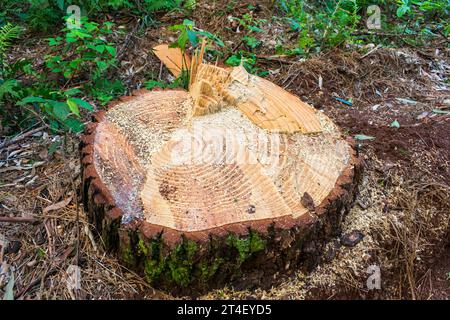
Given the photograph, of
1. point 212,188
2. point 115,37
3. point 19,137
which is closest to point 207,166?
point 212,188

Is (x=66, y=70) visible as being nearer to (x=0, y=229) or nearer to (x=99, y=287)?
(x=0, y=229)

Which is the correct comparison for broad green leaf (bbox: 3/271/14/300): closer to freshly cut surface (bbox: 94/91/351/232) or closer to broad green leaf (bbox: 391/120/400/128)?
freshly cut surface (bbox: 94/91/351/232)

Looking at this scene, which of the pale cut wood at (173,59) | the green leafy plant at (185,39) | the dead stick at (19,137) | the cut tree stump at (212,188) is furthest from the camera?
the pale cut wood at (173,59)

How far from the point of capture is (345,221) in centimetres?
209

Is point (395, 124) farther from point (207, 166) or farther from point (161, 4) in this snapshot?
point (161, 4)

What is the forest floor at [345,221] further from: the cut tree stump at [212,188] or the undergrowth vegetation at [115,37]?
the undergrowth vegetation at [115,37]

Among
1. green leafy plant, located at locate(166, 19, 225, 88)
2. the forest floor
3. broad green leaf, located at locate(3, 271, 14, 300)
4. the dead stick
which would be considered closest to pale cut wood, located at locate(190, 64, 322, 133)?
green leafy plant, located at locate(166, 19, 225, 88)

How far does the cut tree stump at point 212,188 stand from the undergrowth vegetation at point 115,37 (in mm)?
661

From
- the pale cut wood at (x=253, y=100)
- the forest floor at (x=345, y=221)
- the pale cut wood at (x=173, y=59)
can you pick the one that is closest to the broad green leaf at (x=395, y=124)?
the forest floor at (x=345, y=221)

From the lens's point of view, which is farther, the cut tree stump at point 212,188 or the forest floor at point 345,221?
the forest floor at point 345,221

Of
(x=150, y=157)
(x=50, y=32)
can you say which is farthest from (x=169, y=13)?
(x=150, y=157)

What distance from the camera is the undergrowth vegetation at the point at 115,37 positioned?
2625mm

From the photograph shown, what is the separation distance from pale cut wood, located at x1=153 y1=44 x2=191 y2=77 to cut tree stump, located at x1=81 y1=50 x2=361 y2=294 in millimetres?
903

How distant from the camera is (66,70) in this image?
3.01 metres
